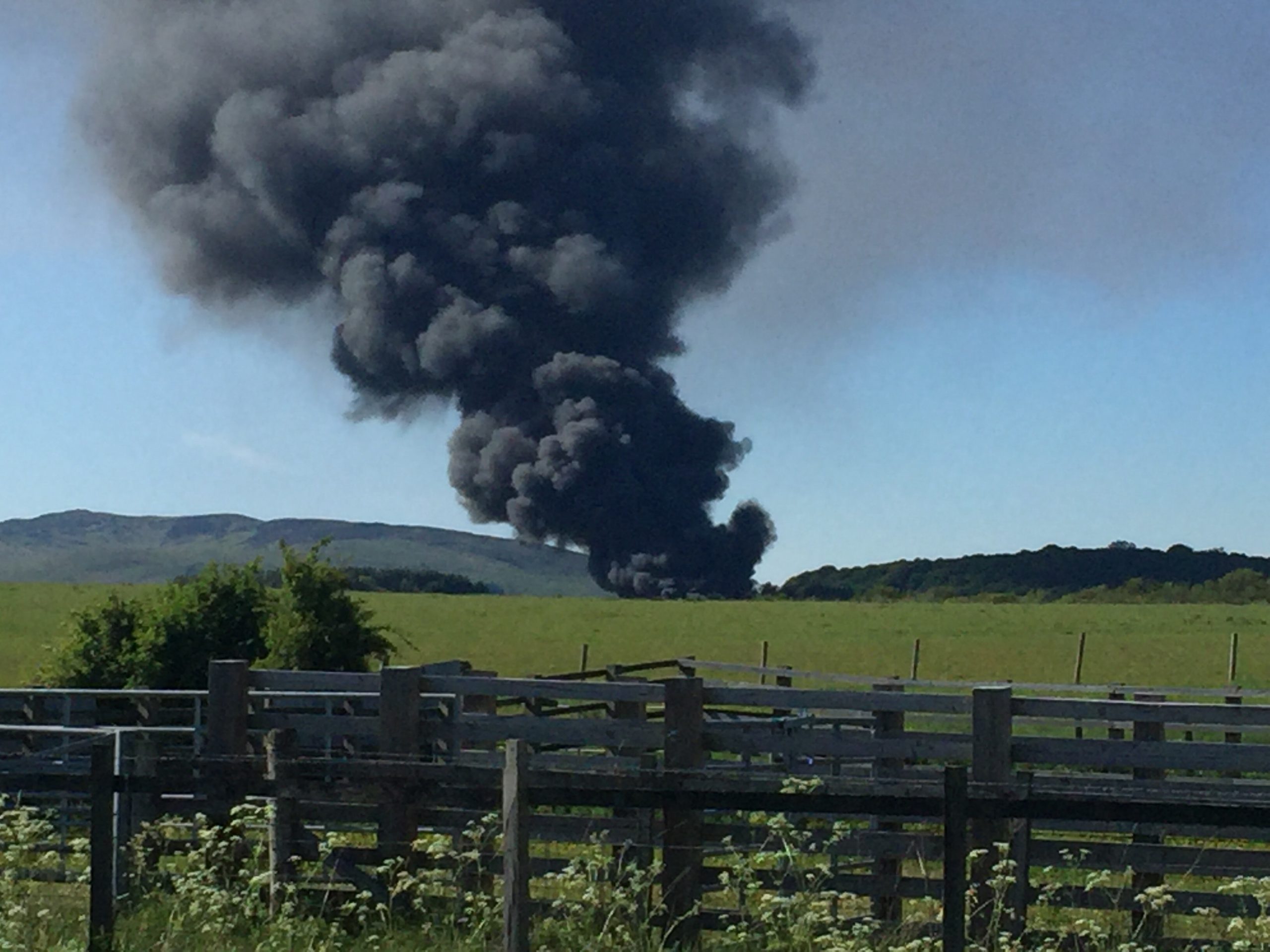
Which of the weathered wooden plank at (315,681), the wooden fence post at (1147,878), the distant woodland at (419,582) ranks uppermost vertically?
the distant woodland at (419,582)

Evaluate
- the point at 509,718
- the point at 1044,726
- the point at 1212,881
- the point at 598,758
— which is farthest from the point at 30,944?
the point at 1044,726

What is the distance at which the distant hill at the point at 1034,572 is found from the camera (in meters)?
165

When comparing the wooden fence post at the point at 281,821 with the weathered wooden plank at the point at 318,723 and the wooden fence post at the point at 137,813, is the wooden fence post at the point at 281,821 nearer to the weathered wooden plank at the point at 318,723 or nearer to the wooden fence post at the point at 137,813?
the weathered wooden plank at the point at 318,723

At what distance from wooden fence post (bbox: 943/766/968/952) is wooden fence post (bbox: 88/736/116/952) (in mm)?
3865

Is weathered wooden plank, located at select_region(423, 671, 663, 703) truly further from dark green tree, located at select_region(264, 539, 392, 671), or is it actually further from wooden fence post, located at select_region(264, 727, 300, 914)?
dark green tree, located at select_region(264, 539, 392, 671)

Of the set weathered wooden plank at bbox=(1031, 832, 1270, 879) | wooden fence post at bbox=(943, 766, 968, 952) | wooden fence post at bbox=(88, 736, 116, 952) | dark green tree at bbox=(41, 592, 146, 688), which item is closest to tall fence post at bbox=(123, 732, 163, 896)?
wooden fence post at bbox=(88, 736, 116, 952)

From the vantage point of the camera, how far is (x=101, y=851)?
8.73 m

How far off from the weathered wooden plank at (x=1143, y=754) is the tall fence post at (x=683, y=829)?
1.99 metres

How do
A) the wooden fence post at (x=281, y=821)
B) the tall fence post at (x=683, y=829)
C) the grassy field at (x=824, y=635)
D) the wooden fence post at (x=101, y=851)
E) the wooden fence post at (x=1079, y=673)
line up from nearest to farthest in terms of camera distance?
the wooden fence post at (x=101, y=851)
the wooden fence post at (x=281, y=821)
the tall fence post at (x=683, y=829)
the wooden fence post at (x=1079, y=673)
the grassy field at (x=824, y=635)

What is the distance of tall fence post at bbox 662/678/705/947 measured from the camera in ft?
34.4

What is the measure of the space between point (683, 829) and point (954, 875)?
10.5 feet

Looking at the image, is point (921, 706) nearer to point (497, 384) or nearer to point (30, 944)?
point (30, 944)

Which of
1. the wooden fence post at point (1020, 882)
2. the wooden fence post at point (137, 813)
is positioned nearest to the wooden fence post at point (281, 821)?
the wooden fence post at point (137, 813)

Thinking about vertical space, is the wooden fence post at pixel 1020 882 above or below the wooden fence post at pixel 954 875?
below
